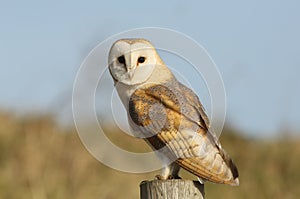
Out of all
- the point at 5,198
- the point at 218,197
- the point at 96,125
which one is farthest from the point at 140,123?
the point at 218,197

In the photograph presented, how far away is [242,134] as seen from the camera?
11.2 metres

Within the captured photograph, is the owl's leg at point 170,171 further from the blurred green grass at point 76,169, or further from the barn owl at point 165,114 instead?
the blurred green grass at point 76,169

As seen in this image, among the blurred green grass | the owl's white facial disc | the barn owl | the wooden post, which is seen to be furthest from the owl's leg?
the blurred green grass

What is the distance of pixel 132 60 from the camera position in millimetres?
4617

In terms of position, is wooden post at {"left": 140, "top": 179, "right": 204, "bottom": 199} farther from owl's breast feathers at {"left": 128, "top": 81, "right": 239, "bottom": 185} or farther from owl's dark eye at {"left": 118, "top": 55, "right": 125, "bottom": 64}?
owl's dark eye at {"left": 118, "top": 55, "right": 125, "bottom": 64}

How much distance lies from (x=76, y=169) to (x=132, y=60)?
3972 millimetres

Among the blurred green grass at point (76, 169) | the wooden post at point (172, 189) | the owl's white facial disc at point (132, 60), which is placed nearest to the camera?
the wooden post at point (172, 189)

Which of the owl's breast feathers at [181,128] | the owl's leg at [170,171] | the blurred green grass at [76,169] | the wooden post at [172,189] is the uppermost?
the owl's breast feathers at [181,128]

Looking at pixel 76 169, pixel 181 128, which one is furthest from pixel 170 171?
pixel 76 169

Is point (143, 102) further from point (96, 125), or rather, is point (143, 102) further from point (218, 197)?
point (218, 197)

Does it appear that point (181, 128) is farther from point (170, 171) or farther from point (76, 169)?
point (76, 169)

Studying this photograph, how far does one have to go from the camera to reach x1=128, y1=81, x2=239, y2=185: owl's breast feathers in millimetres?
4406

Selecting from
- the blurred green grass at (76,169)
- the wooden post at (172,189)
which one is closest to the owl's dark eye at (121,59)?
the wooden post at (172,189)

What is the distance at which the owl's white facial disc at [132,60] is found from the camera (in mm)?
4617
